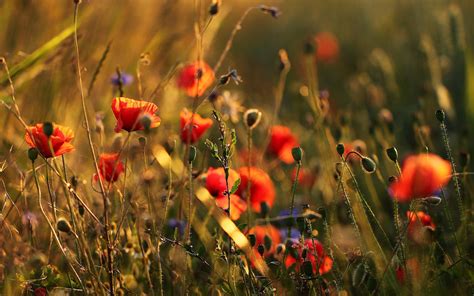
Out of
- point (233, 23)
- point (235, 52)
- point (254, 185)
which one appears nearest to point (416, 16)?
point (235, 52)

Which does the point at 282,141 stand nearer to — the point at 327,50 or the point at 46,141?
the point at 46,141

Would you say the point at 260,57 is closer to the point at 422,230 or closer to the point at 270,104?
the point at 270,104

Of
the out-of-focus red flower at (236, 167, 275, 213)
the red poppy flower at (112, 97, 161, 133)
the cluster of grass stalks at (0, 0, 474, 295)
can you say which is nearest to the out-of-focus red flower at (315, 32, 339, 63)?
the cluster of grass stalks at (0, 0, 474, 295)

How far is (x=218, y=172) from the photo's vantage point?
5.18ft

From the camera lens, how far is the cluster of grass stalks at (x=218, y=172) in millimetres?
1345

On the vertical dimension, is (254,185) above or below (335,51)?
above

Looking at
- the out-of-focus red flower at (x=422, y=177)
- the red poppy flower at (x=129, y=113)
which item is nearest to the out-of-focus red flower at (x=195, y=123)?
the red poppy flower at (x=129, y=113)

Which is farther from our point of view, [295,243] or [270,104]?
[270,104]

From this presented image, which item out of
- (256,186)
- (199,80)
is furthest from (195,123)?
(256,186)

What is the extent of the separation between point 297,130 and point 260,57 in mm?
2334

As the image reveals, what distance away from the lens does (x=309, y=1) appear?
22.5ft

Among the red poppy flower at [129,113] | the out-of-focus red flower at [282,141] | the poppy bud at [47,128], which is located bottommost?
the out-of-focus red flower at [282,141]

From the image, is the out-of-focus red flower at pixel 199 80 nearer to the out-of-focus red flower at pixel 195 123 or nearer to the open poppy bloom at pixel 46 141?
the out-of-focus red flower at pixel 195 123

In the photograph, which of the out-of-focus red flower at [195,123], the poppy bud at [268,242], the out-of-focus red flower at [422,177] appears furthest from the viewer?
the out-of-focus red flower at [195,123]
